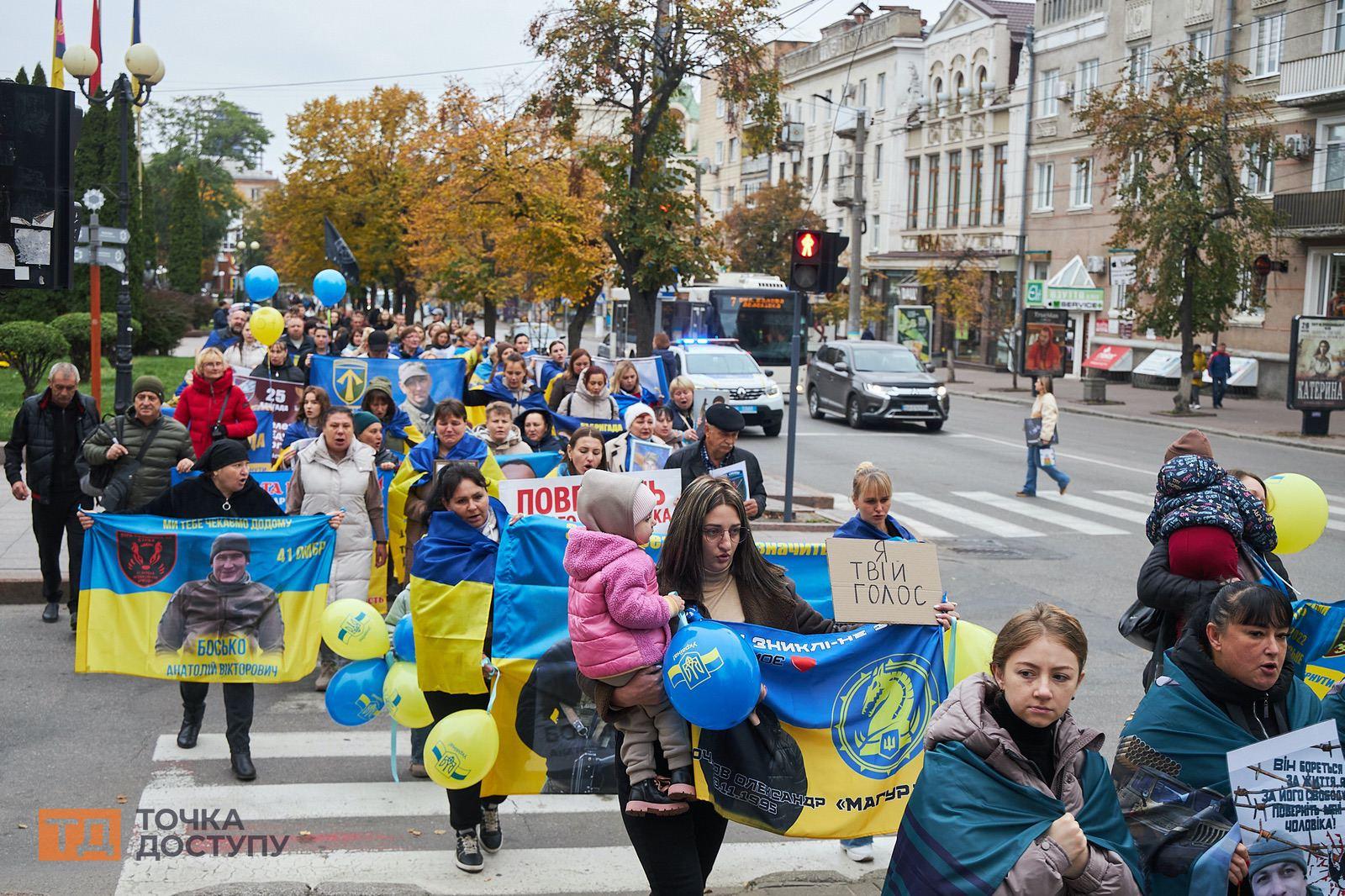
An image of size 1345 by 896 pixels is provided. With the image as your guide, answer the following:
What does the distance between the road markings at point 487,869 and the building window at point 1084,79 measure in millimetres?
45113

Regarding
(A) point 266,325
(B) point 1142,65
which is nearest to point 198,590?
(A) point 266,325

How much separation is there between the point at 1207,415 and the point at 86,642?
30.4m

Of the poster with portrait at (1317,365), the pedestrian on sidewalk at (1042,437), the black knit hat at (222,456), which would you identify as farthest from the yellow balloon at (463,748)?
the poster with portrait at (1317,365)

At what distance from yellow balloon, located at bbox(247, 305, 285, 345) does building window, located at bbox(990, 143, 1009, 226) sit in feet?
139

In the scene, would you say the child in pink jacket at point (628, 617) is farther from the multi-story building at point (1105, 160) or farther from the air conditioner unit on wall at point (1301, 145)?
the air conditioner unit on wall at point (1301, 145)

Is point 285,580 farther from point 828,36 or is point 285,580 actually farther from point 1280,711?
point 828,36

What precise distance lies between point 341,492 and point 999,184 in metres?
49.4

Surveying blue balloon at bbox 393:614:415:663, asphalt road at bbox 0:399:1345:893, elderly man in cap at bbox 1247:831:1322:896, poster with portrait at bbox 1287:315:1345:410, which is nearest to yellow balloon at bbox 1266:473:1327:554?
asphalt road at bbox 0:399:1345:893

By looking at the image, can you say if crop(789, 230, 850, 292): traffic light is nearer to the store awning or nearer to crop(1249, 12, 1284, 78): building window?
crop(1249, 12, 1284, 78): building window

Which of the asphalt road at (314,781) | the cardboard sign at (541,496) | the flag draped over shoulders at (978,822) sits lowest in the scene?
the asphalt road at (314,781)

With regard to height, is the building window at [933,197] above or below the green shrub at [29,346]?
above

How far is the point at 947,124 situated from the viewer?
2267 inches

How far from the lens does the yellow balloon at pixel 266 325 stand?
15.7 m

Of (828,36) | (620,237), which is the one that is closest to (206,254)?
(828,36)
